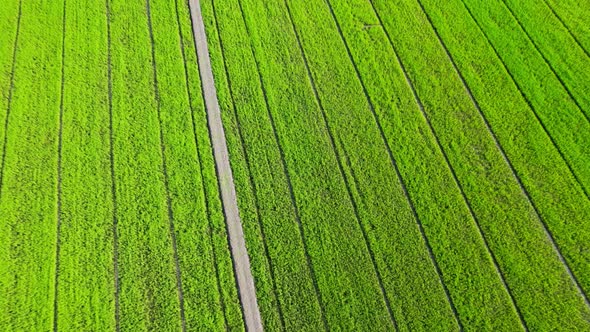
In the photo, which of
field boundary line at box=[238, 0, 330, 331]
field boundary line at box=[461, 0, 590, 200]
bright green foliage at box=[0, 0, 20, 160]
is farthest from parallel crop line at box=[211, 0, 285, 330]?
field boundary line at box=[461, 0, 590, 200]

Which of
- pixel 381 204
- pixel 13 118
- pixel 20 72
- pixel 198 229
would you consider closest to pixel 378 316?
pixel 381 204

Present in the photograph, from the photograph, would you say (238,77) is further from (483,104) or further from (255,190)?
(483,104)

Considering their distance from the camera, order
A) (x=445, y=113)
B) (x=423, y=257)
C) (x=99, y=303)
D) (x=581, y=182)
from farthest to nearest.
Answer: (x=445, y=113) < (x=581, y=182) < (x=423, y=257) < (x=99, y=303)

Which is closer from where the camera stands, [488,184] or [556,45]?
[488,184]

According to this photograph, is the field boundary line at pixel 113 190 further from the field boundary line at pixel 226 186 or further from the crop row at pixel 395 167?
the crop row at pixel 395 167

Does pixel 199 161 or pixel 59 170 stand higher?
pixel 59 170

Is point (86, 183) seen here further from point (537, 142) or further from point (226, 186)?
point (537, 142)

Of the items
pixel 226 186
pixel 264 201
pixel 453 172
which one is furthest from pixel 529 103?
pixel 226 186
